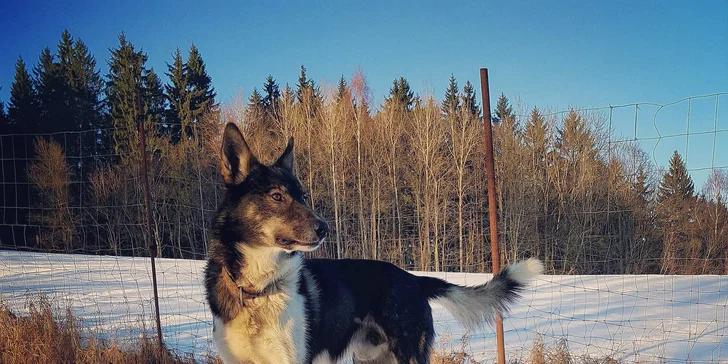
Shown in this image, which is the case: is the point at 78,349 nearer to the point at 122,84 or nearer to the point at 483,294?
the point at 483,294

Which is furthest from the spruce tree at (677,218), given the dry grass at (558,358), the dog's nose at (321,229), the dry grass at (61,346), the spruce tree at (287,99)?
the spruce tree at (287,99)

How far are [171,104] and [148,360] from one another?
3176cm

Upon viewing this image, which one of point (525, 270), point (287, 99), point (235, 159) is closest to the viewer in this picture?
point (235, 159)

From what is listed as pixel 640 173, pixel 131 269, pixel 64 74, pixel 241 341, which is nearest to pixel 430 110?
pixel 640 173

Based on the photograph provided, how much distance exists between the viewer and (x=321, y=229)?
302cm

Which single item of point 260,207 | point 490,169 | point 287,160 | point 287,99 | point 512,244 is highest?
point 287,99

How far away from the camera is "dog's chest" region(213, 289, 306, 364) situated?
113 inches

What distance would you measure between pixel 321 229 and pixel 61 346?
3.86 meters

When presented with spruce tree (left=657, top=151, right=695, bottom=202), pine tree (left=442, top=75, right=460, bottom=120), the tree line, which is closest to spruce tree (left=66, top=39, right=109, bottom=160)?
the tree line

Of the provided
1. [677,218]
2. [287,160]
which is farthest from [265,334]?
[677,218]

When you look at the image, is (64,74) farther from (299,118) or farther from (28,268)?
(28,268)

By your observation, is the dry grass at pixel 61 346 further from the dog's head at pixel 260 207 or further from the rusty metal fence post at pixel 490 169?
the rusty metal fence post at pixel 490 169

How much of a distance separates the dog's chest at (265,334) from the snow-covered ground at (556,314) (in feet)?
9.36

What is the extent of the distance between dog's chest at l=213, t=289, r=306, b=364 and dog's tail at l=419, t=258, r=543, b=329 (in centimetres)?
121
